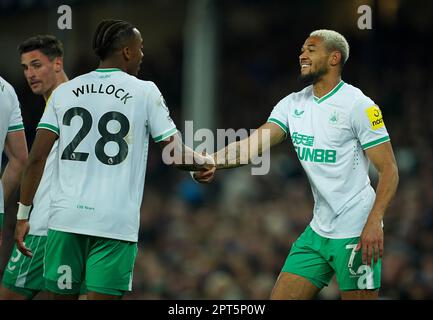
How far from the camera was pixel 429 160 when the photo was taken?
1562cm

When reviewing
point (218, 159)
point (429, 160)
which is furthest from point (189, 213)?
point (218, 159)

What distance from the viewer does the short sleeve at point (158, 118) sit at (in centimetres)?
701

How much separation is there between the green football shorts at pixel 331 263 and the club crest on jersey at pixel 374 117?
31.6 inches

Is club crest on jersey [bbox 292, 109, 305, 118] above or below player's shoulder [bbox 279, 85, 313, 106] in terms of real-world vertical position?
below

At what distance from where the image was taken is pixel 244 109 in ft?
70.0

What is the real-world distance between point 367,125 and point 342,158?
0.99 ft

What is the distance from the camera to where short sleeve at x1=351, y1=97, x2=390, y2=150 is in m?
7.43

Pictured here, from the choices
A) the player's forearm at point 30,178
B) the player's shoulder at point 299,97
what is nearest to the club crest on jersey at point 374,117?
the player's shoulder at point 299,97

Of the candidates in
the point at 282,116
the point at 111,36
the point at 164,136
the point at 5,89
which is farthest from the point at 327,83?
the point at 5,89

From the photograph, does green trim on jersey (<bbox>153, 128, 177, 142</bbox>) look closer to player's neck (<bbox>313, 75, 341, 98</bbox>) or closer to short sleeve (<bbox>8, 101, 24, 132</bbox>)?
short sleeve (<bbox>8, 101, 24, 132</bbox>)

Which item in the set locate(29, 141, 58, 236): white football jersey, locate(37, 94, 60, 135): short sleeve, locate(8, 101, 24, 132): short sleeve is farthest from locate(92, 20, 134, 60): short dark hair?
locate(29, 141, 58, 236): white football jersey

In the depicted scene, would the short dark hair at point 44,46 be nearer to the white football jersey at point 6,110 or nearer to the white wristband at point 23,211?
the white football jersey at point 6,110

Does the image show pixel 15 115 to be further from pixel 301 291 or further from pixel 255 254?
pixel 255 254

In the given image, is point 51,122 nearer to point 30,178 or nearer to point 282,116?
point 30,178
